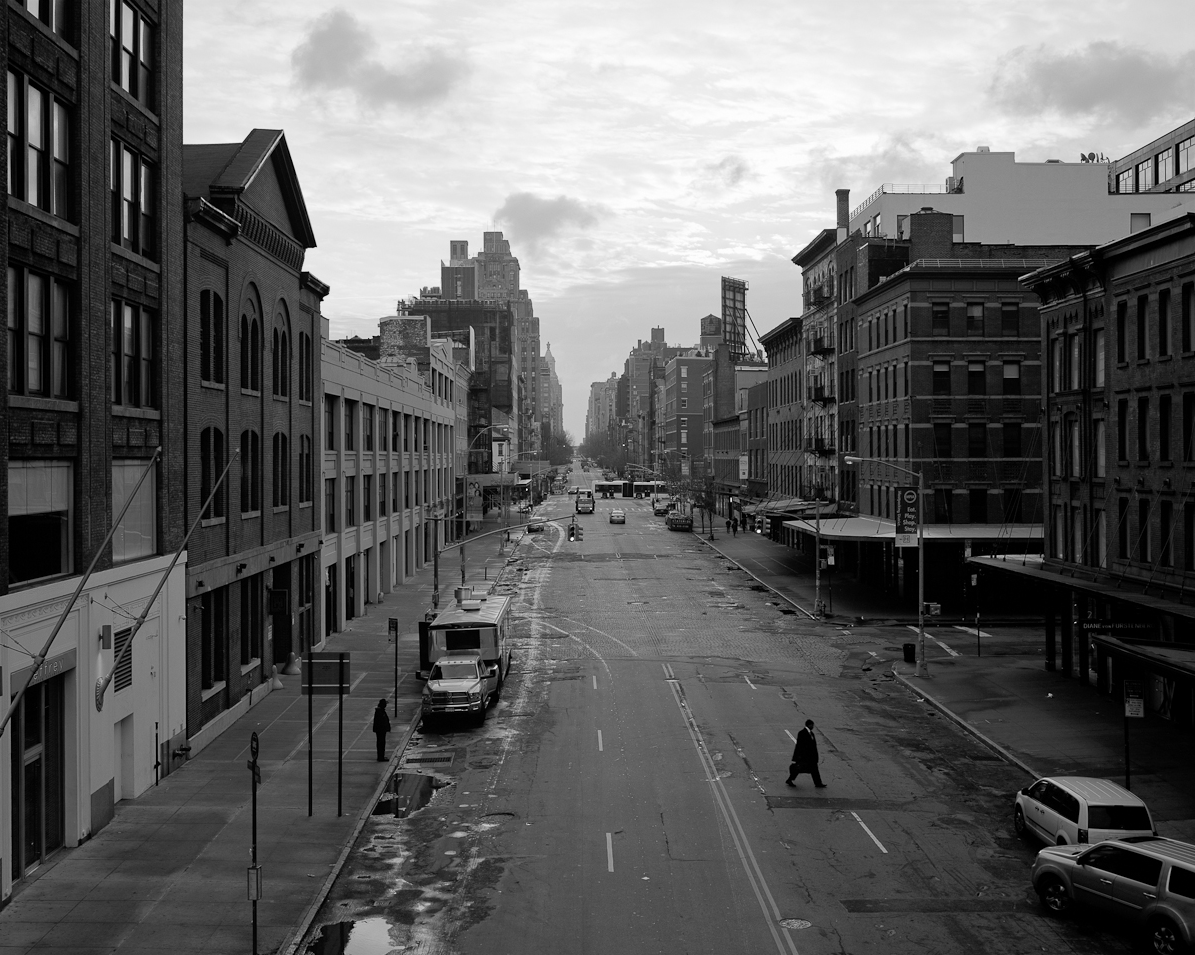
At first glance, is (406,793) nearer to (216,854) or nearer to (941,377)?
(216,854)

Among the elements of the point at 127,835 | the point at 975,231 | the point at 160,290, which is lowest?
the point at 127,835

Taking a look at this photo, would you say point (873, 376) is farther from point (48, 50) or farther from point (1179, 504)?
point (48, 50)

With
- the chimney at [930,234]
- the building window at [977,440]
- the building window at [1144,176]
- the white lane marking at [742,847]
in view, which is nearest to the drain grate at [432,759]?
the white lane marking at [742,847]

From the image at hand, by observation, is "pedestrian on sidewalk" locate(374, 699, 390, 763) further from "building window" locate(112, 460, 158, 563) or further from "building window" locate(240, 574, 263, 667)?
"building window" locate(240, 574, 263, 667)

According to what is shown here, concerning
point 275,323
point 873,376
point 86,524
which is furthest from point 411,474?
point 86,524

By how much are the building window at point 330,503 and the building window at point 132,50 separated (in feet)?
88.8

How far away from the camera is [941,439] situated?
59.5m

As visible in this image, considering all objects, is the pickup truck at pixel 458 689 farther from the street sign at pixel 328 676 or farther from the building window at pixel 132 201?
the building window at pixel 132 201

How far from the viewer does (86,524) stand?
22406 mm

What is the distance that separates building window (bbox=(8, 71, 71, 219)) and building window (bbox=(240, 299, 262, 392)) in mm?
13417

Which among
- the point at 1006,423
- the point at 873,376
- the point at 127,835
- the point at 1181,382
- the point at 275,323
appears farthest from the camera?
the point at 873,376

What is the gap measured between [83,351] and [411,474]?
5325 cm

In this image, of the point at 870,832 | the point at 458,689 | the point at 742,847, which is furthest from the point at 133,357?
the point at 870,832

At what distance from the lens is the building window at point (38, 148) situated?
793 inches
